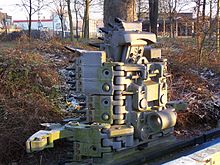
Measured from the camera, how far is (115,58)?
4445 mm

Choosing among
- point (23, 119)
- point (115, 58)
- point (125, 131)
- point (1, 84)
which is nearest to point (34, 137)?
point (125, 131)

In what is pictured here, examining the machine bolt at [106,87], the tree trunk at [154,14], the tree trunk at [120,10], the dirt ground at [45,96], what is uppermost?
the tree trunk at [154,14]

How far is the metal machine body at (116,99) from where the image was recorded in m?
4.10

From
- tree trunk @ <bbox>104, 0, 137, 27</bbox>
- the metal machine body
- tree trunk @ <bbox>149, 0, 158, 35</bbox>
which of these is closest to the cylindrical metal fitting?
the metal machine body

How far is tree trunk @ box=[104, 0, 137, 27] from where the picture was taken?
6.64m

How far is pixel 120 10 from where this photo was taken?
665cm

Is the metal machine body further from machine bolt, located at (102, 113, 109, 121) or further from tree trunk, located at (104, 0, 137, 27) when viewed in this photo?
tree trunk, located at (104, 0, 137, 27)

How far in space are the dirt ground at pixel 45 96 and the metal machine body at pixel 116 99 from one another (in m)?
1.44

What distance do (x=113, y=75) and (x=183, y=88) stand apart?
4037 millimetres

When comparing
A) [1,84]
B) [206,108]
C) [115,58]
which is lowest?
[206,108]

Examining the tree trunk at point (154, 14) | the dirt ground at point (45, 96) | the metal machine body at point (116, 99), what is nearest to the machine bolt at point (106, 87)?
the metal machine body at point (116, 99)

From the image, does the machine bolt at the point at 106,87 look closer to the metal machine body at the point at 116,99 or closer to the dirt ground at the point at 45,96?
the metal machine body at the point at 116,99

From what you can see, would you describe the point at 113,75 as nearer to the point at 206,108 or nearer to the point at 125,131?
the point at 125,131

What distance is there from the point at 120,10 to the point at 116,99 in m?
2.81
